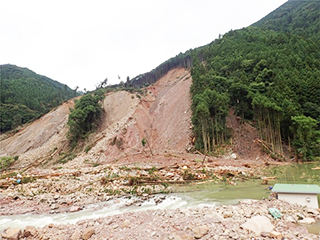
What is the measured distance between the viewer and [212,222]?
5.91 meters

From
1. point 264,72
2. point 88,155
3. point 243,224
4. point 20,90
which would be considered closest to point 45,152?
point 88,155

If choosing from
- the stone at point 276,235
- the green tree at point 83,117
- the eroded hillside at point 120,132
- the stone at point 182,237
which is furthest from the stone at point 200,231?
the green tree at point 83,117

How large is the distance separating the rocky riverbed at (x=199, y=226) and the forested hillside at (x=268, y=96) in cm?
1759

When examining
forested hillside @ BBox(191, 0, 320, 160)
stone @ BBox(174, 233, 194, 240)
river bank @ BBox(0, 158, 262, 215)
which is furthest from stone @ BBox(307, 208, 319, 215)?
forested hillside @ BBox(191, 0, 320, 160)

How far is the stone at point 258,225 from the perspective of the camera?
5.32 meters

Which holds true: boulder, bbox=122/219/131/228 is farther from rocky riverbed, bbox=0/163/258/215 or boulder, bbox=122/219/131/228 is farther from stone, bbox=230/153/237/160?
stone, bbox=230/153/237/160

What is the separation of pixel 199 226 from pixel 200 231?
29 centimetres

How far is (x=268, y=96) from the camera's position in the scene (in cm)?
2545

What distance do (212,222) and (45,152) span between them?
3552cm

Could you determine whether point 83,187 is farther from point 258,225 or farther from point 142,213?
point 258,225

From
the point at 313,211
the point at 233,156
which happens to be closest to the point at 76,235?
the point at 313,211

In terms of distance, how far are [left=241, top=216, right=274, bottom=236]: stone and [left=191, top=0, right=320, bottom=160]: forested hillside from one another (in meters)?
18.5

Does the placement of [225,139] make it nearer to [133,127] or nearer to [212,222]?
[133,127]

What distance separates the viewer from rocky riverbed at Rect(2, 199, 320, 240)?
17.3 ft
